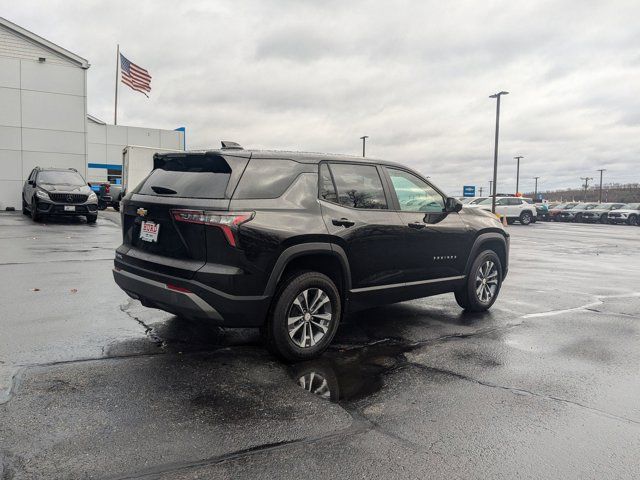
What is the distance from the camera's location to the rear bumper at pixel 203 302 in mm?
3936

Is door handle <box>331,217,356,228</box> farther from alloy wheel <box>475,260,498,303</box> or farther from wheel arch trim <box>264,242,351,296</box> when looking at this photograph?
alloy wheel <box>475,260,498,303</box>

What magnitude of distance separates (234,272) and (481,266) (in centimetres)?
357

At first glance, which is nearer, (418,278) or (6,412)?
(6,412)

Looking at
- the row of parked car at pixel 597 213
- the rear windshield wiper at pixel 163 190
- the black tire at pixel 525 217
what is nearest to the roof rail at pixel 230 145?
the rear windshield wiper at pixel 163 190

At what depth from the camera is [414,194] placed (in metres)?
5.53

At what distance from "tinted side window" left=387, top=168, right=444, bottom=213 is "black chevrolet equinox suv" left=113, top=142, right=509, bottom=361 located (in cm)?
2

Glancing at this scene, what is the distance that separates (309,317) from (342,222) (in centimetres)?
90

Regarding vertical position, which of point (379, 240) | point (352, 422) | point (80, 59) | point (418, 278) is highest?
point (80, 59)

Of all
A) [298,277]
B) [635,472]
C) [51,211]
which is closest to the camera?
[635,472]

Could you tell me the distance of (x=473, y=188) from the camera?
134 feet

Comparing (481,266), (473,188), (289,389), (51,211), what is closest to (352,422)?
(289,389)

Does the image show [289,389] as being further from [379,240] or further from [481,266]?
[481,266]

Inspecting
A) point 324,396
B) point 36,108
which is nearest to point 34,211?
point 36,108

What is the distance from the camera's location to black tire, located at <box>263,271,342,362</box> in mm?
4176
